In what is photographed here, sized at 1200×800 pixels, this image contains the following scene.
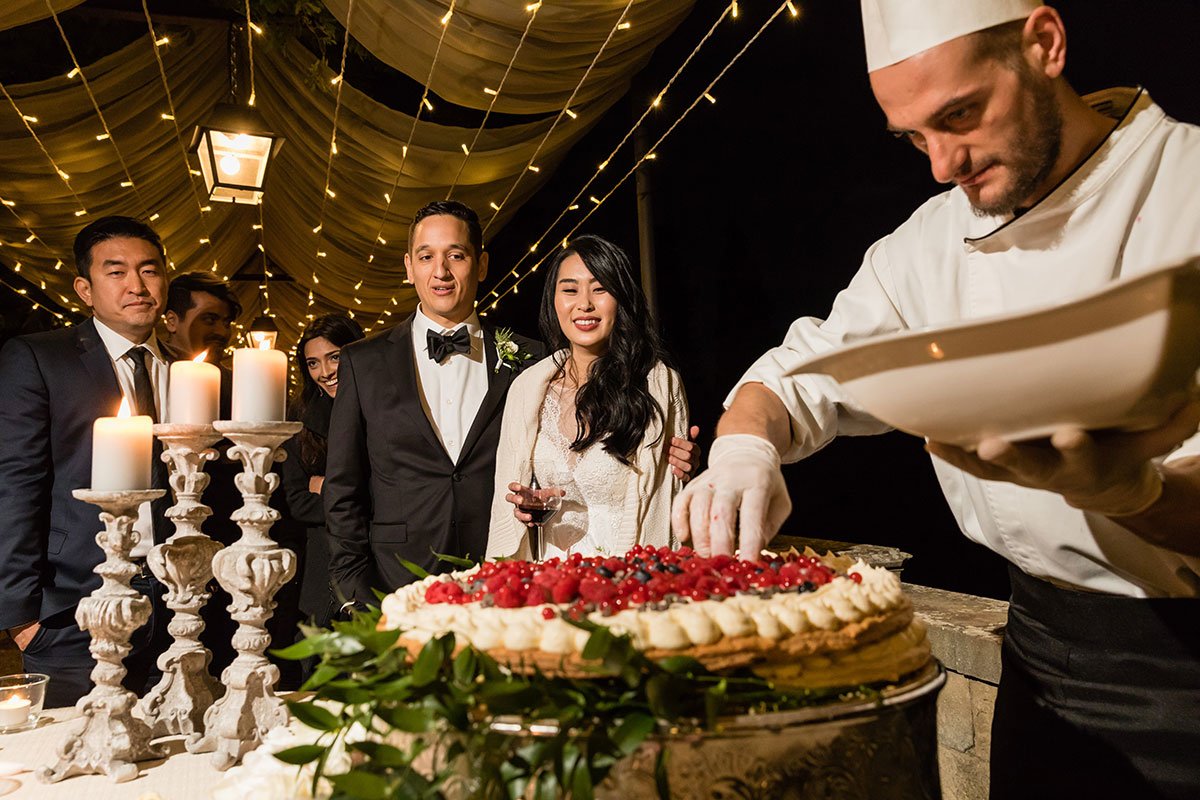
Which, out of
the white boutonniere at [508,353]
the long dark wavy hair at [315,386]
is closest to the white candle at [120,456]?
the white boutonniere at [508,353]

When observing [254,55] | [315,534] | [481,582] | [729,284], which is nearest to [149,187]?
[254,55]

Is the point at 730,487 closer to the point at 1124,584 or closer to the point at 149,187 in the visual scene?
the point at 1124,584

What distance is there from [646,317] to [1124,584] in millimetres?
1828

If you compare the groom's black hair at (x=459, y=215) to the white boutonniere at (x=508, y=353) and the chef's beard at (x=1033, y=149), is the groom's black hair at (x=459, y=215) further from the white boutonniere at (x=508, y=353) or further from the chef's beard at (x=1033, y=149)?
the chef's beard at (x=1033, y=149)

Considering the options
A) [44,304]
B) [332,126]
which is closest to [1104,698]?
[332,126]

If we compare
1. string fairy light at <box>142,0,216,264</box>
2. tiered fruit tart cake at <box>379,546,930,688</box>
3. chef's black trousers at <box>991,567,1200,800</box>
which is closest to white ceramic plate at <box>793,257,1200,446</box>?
tiered fruit tart cake at <box>379,546,930,688</box>

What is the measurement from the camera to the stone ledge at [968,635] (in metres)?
2.38

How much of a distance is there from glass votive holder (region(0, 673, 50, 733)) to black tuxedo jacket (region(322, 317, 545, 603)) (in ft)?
3.44

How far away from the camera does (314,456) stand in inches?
170

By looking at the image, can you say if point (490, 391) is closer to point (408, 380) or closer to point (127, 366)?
point (408, 380)

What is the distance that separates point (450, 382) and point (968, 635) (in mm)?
1907

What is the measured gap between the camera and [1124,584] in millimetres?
1408

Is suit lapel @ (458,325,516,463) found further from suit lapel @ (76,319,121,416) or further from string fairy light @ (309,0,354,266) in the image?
string fairy light @ (309,0,354,266)

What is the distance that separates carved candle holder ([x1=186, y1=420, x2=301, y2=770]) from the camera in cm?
163
